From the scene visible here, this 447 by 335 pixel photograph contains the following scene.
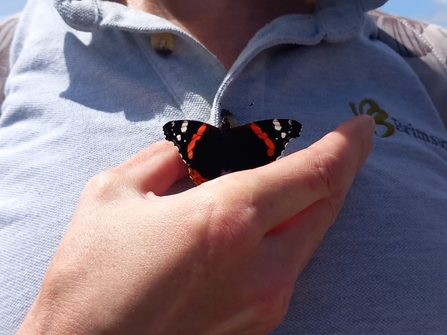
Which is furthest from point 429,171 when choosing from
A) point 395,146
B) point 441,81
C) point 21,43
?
point 21,43

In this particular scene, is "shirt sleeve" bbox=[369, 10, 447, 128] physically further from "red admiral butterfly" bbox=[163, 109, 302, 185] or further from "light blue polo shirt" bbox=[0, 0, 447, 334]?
"red admiral butterfly" bbox=[163, 109, 302, 185]

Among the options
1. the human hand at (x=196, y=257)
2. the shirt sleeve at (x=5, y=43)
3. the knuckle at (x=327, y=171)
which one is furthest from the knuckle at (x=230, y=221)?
the shirt sleeve at (x=5, y=43)

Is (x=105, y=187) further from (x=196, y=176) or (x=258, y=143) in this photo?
(x=258, y=143)

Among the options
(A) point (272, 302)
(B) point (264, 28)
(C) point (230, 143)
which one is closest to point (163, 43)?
(B) point (264, 28)

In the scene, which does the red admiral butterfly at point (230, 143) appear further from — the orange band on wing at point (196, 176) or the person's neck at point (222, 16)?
the person's neck at point (222, 16)

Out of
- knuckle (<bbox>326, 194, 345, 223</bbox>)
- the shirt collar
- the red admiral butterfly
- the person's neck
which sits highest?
the shirt collar

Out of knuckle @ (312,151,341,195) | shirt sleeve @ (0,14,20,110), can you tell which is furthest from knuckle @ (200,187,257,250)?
shirt sleeve @ (0,14,20,110)

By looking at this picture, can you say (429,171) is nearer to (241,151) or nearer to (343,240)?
(343,240)
